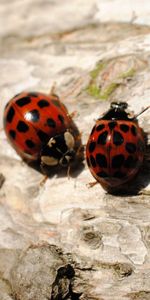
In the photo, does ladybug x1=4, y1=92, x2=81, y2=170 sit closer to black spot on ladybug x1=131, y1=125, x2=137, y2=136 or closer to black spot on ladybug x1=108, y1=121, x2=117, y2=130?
black spot on ladybug x1=108, y1=121, x2=117, y2=130

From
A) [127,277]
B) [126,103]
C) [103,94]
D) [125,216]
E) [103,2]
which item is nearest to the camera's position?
[127,277]

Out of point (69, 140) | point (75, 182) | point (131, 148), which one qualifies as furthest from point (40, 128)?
point (131, 148)

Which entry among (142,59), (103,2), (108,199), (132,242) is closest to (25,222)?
(108,199)

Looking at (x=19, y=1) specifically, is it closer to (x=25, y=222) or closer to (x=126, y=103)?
(x=126, y=103)

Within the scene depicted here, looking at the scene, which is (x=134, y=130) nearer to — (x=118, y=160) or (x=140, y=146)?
(x=140, y=146)

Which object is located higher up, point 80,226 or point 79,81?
point 79,81

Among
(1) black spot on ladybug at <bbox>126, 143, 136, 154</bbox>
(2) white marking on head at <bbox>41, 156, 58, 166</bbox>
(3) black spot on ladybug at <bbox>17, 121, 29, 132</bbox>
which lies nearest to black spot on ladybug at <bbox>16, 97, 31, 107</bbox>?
(3) black spot on ladybug at <bbox>17, 121, 29, 132</bbox>
